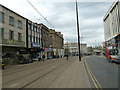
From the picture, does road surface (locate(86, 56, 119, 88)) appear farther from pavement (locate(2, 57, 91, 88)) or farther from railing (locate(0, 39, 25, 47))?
railing (locate(0, 39, 25, 47))

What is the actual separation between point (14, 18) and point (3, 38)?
699cm

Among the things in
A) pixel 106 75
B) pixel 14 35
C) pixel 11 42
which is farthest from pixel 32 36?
pixel 106 75

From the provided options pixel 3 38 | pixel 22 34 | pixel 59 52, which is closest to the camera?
pixel 3 38

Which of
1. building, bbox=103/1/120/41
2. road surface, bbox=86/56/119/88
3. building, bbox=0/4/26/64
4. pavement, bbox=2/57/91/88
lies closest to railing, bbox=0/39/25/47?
building, bbox=0/4/26/64

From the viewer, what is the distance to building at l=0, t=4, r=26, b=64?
95.3 feet

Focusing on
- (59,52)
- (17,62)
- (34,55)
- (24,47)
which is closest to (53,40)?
(59,52)

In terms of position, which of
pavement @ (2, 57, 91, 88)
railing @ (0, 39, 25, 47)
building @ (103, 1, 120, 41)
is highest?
building @ (103, 1, 120, 41)

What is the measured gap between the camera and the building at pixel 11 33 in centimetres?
2905

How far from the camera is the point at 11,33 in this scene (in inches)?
1283

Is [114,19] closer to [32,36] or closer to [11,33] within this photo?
[32,36]

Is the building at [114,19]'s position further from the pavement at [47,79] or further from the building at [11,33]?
the pavement at [47,79]

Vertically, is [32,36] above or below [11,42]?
above

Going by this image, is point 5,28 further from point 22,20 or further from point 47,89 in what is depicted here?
point 47,89

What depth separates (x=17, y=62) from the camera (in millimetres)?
34312
